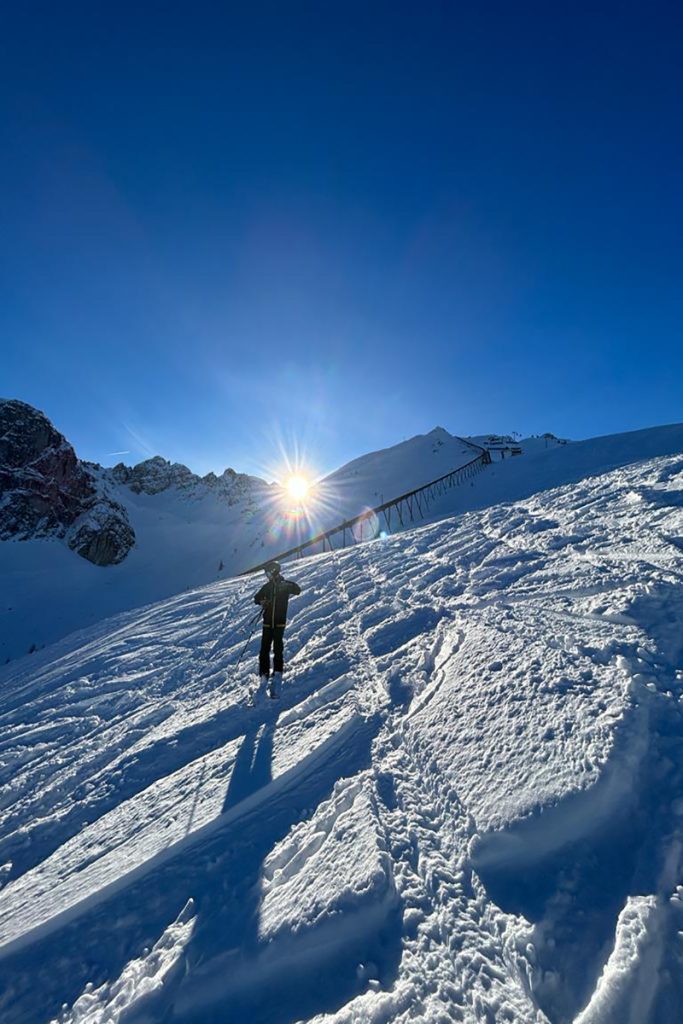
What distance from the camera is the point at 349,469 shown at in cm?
4922

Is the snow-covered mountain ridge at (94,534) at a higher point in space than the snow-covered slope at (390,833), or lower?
higher

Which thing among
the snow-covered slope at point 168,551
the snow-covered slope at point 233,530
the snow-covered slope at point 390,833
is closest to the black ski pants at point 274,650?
the snow-covered slope at point 390,833

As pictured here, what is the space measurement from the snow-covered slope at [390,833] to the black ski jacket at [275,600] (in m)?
0.79

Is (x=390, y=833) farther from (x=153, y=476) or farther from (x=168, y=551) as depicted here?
(x=153, y=476)

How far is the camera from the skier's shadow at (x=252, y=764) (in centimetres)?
323

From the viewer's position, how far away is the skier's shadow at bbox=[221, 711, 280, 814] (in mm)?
3234

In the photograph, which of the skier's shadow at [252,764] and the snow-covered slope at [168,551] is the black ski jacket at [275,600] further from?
the snow-covered slope at [168,551]

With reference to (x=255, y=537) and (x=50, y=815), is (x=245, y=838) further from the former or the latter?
(x=255, y=537)

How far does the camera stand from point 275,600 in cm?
571

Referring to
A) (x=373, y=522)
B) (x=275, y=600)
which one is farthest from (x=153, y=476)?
(x=275, y=600)

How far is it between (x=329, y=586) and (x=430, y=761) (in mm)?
6584

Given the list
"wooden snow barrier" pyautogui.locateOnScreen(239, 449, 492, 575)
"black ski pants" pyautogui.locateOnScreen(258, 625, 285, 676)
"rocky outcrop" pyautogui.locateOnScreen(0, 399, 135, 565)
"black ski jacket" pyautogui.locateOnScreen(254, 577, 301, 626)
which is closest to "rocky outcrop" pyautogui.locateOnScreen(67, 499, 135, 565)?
"rocky outcrop" pyautogui.locateOnScreen(0, 399, 135, 565)

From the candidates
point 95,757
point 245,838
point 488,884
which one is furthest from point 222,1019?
point 95,757

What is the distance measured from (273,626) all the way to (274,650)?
1.09ft
